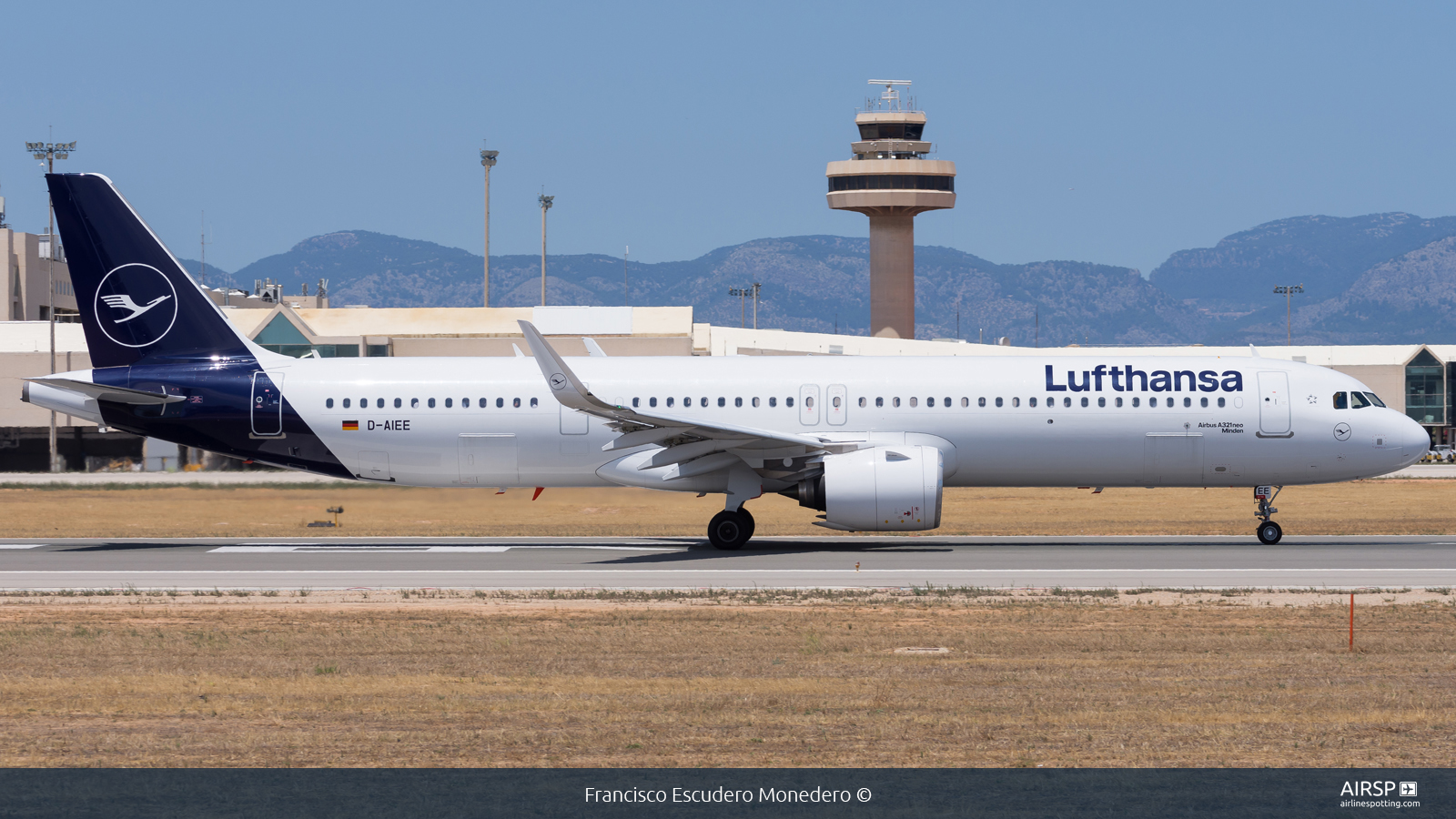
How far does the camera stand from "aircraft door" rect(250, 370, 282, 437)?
3011 cm

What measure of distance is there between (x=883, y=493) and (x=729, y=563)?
3.24 m

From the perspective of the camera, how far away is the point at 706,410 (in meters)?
29.9

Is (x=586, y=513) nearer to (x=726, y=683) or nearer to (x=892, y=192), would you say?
(x=726, y=683)

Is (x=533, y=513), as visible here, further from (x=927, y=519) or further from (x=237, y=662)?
(x=237, y=662)

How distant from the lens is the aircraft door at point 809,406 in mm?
29641

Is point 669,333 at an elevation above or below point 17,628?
above

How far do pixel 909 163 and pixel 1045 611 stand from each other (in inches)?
4661

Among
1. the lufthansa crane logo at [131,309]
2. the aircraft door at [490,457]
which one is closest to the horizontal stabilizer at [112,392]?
the lufthansa crane logo at [131,309]

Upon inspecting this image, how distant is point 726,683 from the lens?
14.2m

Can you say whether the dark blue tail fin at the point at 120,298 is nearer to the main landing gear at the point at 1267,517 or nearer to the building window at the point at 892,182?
the main landing gear at the point at 1267,517

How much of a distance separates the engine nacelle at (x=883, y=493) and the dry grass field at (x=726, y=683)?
6555 mm

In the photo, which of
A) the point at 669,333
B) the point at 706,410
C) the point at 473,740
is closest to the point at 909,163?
the point at 669,333

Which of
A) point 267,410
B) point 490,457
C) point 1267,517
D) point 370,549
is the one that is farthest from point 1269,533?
point 267,410

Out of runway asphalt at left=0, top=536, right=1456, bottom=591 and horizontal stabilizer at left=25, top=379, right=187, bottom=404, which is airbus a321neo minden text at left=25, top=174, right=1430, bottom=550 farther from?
runway asphalt at left=0, top=536, right=1456, bottom=591
